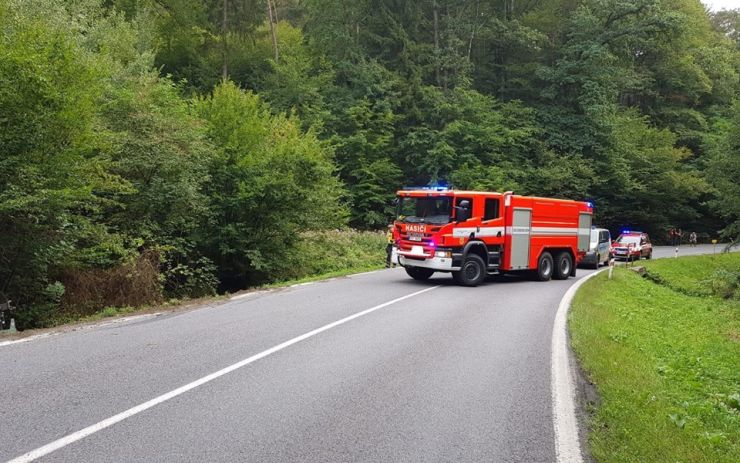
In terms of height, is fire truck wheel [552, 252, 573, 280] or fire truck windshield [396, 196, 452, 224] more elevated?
fire truck windshield [396, 196, 452, 224]

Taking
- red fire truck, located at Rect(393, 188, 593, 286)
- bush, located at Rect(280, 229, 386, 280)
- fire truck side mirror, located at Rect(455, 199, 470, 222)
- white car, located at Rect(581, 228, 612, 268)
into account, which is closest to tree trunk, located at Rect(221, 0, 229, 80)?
bush, located at Rect(280, 229, 386, 280)

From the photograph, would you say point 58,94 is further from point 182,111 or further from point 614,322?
point 614,322

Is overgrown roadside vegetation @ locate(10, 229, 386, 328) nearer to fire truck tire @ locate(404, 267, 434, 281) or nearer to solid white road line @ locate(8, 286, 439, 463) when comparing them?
fire truck tire @ locate(404, 267, 434, 281)

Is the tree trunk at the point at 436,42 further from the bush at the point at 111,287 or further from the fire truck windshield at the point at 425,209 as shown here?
the bush at the point at 111,287

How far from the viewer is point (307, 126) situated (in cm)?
3884

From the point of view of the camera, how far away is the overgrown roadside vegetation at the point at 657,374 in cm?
480

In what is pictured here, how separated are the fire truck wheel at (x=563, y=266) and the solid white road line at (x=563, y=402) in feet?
36.4

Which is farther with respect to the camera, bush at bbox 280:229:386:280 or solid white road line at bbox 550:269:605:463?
bush at bbox 280:229:386:280

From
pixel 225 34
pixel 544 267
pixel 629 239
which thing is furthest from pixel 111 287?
pixel 225 34

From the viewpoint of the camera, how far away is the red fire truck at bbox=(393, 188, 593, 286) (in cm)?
1647

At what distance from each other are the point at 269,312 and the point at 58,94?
6.17 metres

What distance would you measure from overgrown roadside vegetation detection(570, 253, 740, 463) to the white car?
9.37 metres

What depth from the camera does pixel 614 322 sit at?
11398 millimetres

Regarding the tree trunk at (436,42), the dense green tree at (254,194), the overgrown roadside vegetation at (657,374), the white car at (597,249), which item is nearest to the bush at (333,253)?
the dense green tree at (254,194)
